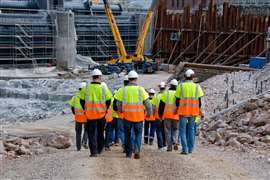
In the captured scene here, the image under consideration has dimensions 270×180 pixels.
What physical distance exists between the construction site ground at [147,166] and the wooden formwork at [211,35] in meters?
20.4

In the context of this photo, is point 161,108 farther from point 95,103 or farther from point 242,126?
point 242,126

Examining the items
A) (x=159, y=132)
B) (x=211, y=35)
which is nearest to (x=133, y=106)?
(x=159, y=132)

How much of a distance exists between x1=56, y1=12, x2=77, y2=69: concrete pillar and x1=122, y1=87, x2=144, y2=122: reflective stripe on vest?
81.0 feet

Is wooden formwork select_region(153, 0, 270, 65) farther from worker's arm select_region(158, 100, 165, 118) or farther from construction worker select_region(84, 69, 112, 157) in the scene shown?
construction worker select_region(84, 69, 112, 157)

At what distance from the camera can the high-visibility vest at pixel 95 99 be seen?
361 inches

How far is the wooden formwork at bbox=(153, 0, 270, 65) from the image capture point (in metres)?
30.8

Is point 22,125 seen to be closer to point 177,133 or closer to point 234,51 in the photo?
point 177,133

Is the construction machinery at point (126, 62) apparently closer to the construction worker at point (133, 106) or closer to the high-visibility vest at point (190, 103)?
the high-visibility vest at point (190, 103)

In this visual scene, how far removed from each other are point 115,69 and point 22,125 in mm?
12759

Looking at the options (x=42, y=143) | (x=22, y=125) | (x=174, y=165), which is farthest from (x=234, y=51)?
(x=174, y=165)

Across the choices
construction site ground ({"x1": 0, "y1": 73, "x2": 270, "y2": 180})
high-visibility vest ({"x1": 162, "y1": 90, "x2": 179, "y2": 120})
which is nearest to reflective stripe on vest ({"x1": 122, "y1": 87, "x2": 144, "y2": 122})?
construction site ground ({"x1": 0, "y1": 73, "x2": 270, "y2": 180})

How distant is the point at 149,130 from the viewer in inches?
477

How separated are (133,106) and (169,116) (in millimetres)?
1404

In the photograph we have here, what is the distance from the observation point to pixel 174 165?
8.27 meters
